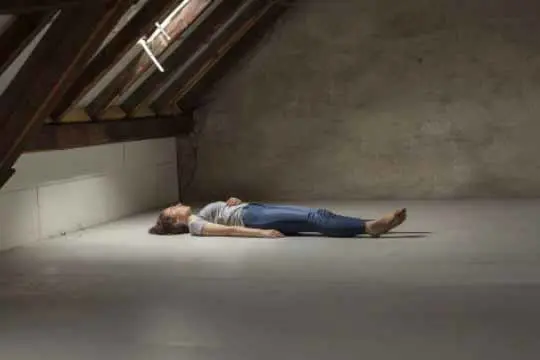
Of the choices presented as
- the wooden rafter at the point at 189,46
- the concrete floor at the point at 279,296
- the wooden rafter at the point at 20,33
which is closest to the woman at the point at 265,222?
the concrete floor at the point at 279,296

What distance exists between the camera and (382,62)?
894cm

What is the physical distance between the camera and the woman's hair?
263 inches

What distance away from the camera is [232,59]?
9117 mm

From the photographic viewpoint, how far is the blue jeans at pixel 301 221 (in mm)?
6293

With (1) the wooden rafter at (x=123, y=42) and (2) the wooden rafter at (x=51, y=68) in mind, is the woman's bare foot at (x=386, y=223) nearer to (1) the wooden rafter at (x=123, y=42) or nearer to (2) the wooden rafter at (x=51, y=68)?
(1) the wooden rafter at (x=123, y=42)

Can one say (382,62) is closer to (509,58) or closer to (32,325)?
(509,58)

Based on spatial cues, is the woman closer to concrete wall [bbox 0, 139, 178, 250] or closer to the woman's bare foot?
the woman's bare foot

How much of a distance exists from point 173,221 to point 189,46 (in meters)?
1.84

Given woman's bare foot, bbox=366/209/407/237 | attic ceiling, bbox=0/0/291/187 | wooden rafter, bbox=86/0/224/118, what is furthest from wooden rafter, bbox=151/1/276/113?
woman's bare foot, bbox=366/209/407/237

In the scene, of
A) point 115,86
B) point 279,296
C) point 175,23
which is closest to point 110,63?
point 115,86

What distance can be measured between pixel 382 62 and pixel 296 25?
1.03 meters

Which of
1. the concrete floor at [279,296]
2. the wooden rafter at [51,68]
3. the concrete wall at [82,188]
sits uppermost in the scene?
the wooden rafter at [51,68]

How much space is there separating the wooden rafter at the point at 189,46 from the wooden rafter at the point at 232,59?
3.35 ft

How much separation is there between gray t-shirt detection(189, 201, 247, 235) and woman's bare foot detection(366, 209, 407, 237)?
104 cm
